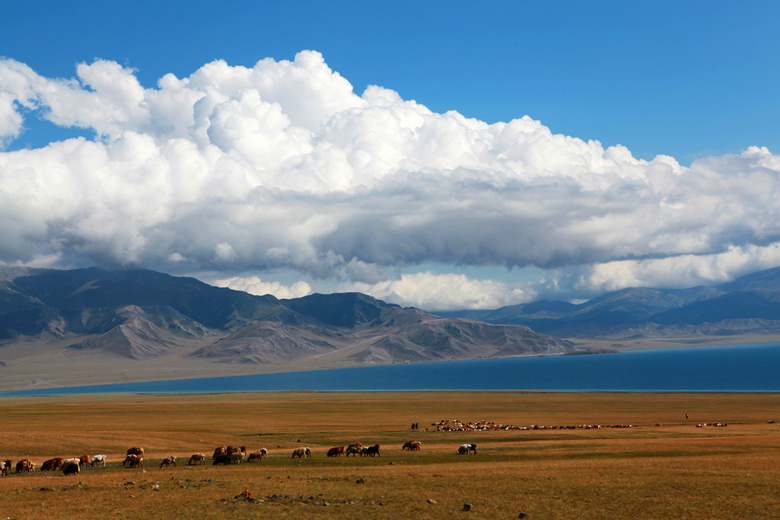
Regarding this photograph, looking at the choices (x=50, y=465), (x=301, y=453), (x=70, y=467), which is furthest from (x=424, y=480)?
(x=50, y=465)

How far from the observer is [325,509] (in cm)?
2588

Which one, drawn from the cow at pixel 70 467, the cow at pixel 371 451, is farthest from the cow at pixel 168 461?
the cow at pixel 371 451

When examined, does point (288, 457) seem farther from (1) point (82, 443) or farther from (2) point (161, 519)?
(2) point (161, 519)

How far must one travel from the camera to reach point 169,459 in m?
41.8

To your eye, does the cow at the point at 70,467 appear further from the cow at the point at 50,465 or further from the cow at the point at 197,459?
the cow at the point at 197,459

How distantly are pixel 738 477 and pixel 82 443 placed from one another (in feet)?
172

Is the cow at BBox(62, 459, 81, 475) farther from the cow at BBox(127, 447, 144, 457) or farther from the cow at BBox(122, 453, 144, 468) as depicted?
the cow at BBox(127, 447, 144, 457)

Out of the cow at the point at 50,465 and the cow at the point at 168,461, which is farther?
the cow at the point at 168,461

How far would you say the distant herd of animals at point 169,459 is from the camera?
128 ft

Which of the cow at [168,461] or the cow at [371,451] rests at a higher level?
the cow at [168,461]

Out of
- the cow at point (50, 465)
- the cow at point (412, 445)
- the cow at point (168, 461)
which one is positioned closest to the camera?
the cow at point (50, 465)

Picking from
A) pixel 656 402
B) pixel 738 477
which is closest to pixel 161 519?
pixel 738 477

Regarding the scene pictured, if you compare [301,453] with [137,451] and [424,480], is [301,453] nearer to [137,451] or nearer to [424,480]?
[137,451]

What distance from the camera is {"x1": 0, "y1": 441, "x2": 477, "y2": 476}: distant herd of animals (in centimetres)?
3894
